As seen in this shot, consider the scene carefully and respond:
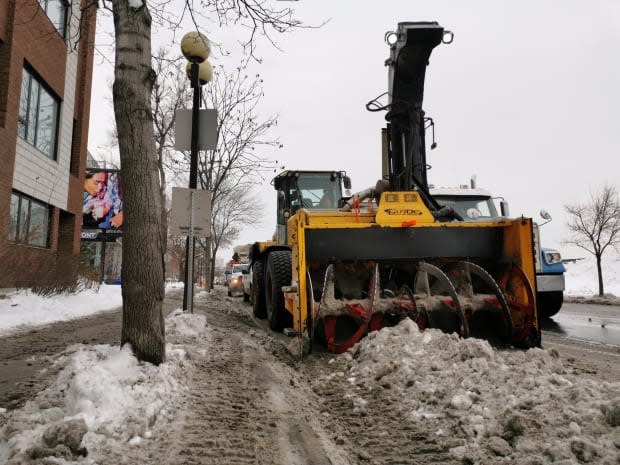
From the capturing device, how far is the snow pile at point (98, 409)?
2.27 meters

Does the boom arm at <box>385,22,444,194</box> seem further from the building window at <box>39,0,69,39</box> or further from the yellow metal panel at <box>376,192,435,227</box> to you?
the building window at <box>39,0,69,39</box>

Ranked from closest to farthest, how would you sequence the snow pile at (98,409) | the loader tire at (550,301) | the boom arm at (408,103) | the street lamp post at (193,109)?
1. the snow pile at (98,409)
2. the boom arm at (408,103)
3. the street lamp post at (193,109)
4. the loader tire at (550,301)

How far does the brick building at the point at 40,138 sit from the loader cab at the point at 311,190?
5534mm

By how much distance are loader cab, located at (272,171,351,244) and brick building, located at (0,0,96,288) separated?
5.53m

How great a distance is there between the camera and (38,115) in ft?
45.2

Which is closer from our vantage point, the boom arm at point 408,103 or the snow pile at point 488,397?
the snow pile at point 488,397

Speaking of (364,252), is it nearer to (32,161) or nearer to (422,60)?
(422,60)

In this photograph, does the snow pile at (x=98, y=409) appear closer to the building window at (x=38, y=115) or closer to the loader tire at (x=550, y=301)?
the loader tire at (x=550, y=301)

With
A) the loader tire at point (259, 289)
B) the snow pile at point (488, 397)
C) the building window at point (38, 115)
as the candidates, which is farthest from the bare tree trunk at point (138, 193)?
the building window at point (38, 115)

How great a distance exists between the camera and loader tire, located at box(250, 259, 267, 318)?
9.34 m

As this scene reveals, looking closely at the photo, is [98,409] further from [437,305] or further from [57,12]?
[57,12]

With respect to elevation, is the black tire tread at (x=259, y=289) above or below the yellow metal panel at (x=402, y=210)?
below

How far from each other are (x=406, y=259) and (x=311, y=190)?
4486 mm

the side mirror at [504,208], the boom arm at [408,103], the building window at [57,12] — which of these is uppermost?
the building window at [57,12]
